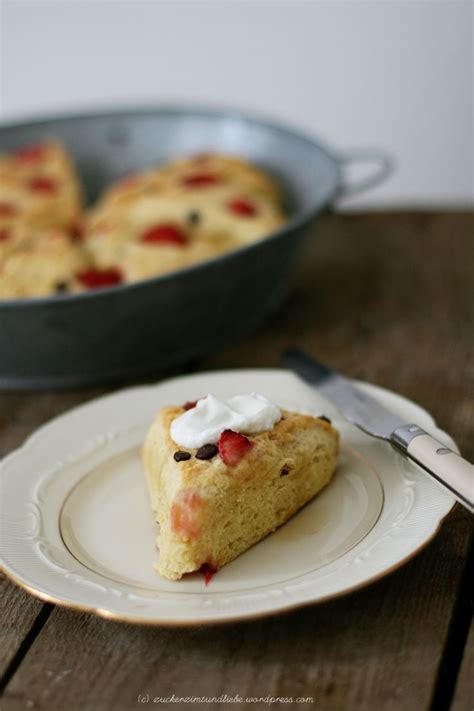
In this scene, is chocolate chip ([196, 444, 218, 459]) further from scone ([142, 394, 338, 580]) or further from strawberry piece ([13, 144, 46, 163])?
strawberry piece ([13, 144, 46, 163])

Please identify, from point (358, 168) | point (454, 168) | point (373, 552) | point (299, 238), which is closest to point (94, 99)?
point (358, 168)

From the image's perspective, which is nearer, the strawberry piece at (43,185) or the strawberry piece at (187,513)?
the strawberry piece at (187,513)

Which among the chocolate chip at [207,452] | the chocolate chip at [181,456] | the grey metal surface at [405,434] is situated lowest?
the grey metal surface at [405,434]

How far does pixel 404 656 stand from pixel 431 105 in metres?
3.02

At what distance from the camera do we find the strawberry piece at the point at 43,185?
2443 mm

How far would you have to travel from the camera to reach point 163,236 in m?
2.01

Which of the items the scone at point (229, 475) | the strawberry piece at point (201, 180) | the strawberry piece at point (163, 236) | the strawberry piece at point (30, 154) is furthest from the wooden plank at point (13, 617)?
the strawberry piece at point (30, 154)

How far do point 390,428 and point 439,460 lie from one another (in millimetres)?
161

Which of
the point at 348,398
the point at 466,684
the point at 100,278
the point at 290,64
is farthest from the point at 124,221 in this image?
the point at 290,64

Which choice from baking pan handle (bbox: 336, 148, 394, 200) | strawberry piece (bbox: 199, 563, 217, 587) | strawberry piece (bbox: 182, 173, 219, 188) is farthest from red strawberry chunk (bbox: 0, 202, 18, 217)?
strawberry piece (bbox: 199, 563, 217, 587)

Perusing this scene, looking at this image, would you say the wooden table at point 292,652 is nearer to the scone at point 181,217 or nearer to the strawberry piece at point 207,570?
the strawberry piece at point 207,570

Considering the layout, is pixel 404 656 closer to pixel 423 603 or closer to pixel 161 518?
pixel 423 603

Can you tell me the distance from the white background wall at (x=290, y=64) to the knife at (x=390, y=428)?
222 cm

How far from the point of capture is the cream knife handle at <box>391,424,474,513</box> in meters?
1.02
